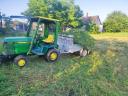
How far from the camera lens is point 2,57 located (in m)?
7.49

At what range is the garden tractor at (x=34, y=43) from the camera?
7.54 m

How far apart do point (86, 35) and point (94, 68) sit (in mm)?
3359

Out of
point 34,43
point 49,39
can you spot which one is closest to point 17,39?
point 34,43

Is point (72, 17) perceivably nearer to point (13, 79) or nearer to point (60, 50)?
point (60, 50)

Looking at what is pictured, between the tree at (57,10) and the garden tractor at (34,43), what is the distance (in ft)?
77.1

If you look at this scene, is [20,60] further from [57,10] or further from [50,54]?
[57,10]

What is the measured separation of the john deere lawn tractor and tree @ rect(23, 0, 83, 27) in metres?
23.5

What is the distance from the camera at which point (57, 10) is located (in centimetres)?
3244

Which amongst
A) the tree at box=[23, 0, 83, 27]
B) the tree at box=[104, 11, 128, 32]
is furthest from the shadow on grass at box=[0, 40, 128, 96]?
the tree at box=[104, 11, 128, 32]

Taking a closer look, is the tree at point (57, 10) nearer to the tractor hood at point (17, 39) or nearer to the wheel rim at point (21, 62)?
the tractor hood at point (17, 39)

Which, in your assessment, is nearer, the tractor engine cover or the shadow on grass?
the shadow on grass

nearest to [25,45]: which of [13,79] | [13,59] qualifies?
[13,59]

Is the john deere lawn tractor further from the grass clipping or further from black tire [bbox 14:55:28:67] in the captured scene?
the grass clipping

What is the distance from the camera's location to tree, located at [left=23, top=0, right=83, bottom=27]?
3195cm
